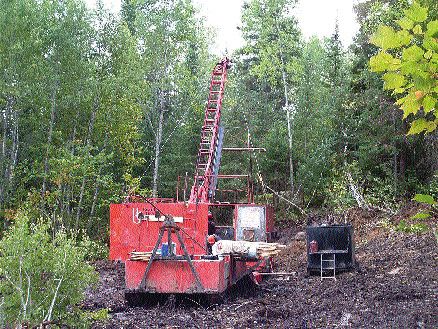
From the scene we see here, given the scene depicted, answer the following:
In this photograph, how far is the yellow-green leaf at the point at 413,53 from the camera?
279 centimetres

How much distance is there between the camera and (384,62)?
2938mm

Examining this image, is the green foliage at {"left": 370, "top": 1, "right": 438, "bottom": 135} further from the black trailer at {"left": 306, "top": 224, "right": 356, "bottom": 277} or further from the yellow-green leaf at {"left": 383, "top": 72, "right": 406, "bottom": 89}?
the black trailer at {"left": 306, "top": 224, "right": 356, "bottom": 277}

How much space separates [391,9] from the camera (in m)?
19.7

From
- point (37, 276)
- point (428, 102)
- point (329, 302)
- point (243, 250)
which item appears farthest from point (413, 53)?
point (243, 250)

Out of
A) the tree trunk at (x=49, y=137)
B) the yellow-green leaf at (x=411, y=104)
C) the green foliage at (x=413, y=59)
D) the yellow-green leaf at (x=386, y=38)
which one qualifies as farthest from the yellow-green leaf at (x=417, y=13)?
the tree trunk at (x=49, y=137)

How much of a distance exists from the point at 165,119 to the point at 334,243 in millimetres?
19909

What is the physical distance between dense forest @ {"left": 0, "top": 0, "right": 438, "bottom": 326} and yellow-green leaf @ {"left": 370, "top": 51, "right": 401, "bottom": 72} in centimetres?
1471

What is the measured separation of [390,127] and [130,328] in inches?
593

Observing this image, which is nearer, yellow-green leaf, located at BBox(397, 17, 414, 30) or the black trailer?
yellow-green leaf, located at BBox(397, 17, 414, 30)

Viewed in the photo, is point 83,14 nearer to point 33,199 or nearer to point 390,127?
point 33,199

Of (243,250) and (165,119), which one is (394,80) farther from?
(165,119)

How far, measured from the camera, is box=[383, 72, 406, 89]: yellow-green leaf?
115 inches

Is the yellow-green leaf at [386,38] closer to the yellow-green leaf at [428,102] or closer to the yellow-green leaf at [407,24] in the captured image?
the yellow-green leaf at [407,24]

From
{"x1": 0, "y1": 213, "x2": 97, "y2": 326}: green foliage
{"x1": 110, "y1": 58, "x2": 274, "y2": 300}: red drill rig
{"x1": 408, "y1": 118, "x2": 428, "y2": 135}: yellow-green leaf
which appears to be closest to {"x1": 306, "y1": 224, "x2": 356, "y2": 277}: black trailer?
{"x1": 110, "y1": 58, "x2": 274, "y2": 300}: red drill rig
